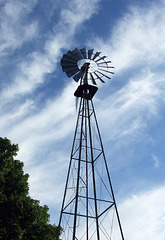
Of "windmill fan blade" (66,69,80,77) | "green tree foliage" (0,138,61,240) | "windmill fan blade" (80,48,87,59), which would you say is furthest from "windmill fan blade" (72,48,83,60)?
"green tree foliage" (0,138,61,240)

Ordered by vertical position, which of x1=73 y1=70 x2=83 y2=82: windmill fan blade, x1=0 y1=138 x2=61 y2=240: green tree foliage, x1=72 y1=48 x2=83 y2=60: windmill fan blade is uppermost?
x1=72 y1=48 x2=83 y2=60: windmill fan blade

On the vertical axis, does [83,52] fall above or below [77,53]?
above

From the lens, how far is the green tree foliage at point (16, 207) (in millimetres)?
14031

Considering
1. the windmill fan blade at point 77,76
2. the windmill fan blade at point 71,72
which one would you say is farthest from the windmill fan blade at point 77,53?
the windmill fan blade at point 77,76

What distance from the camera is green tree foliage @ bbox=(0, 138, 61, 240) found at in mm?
14031

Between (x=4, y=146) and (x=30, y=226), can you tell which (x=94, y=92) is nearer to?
(x=4, y=146)

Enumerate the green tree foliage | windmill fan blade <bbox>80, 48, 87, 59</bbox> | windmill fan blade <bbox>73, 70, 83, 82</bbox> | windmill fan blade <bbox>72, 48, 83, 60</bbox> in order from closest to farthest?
1. the green tree foliage
2. windmill fan blade <bbox>72, 48, 83, 60</bbox>
3. windmill fan blade <bbox>80, 48, 87, 59</bbox>
4. windmill fan blade <bbox>73, 70, 83, 82</bbox>

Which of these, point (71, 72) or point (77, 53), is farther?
point (71, 72)

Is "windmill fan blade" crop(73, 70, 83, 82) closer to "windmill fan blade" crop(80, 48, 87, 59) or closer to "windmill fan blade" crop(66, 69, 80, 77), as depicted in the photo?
"windmill fan blade" crop(66, 69, 80, 77)

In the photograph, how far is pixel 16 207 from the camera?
14703 mm

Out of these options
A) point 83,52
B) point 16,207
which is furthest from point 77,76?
→ point 16,207

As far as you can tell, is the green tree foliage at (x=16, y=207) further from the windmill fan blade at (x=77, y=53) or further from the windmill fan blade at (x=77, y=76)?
the windmill fan blade at (x=77, y=53)

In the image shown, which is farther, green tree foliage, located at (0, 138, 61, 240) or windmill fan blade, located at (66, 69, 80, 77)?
windmill fan blade, located at (66, 69, 80, 77)

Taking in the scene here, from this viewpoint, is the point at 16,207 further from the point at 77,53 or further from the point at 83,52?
the point at 83,52
